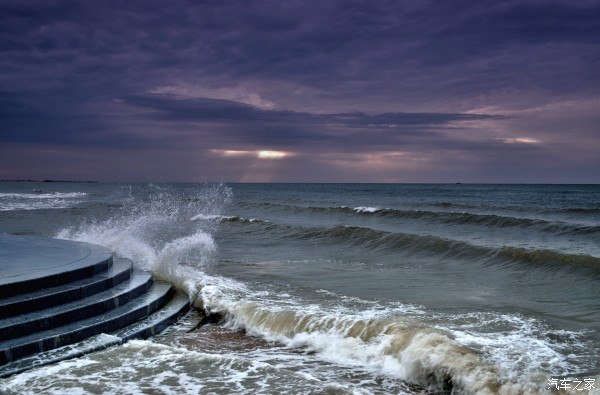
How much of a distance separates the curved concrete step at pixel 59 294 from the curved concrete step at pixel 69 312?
0.20ft

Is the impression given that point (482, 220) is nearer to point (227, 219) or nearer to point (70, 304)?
point (227, 219)

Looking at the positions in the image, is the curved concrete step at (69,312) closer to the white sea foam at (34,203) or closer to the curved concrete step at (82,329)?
the curved concrete step at (82,329)

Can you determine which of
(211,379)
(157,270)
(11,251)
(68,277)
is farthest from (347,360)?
(11,251)

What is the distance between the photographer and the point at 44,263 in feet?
23.6

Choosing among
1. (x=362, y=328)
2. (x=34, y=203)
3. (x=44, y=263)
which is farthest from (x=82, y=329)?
(x=34, y=203)

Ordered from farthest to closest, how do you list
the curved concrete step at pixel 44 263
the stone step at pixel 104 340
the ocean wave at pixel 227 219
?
the ocean wave at pixel 227 219, the curved concrete step at pixel 44 263, the stone step at pixel 104 340

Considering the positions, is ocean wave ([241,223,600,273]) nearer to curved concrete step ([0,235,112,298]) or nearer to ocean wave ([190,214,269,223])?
ocean wave ([190,214,269,223])

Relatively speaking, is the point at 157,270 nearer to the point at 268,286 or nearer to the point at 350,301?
the point at 268,286

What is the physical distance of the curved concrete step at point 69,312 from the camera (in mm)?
5440

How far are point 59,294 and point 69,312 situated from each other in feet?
1.04

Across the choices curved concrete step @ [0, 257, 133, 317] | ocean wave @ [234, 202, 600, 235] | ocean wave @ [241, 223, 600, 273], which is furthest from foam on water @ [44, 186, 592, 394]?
ocean wave @ [234, 202, 600, 235]

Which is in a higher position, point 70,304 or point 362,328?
point 70,304

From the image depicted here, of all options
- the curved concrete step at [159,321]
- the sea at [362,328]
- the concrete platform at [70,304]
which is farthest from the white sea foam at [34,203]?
the curved concrete step at [159,321]

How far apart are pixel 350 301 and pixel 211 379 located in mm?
3631
